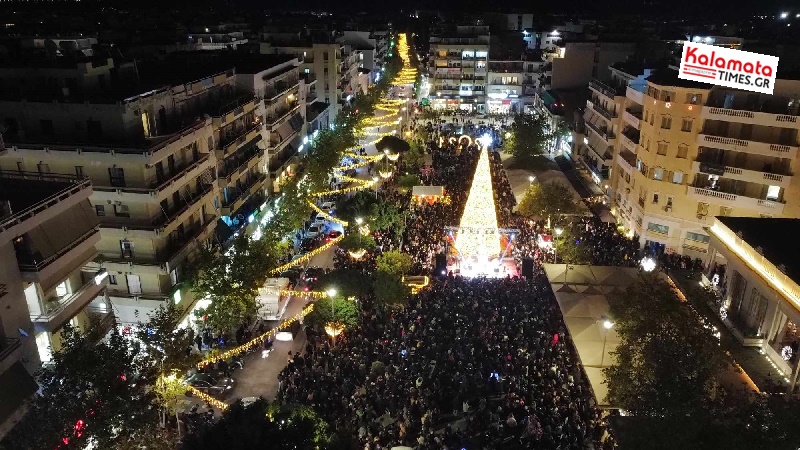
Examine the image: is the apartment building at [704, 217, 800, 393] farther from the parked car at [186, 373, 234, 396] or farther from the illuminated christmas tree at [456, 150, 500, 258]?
the parked car at [186, 373, 234, 396]

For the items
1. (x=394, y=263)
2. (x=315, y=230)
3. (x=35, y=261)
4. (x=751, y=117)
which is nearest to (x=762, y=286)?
(x=751, y=117)

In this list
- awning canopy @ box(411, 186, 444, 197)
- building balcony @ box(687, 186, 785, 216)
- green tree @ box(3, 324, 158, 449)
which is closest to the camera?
green tree @ box(3, 324, 158, 449)

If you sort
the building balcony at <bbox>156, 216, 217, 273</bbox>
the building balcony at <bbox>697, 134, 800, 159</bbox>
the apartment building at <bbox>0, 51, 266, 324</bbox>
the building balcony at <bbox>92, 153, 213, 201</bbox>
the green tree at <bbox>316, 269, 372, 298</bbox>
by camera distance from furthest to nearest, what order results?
the building balcony at <bbox>697, 134, 800, 159</bbox>
the green tree at <bbox>316, 269, 372, 298</bbox>
the building balcony at <bbox>156, 216, 217, 273</bbox>
the building balcony at <bbox>92, 153, 213, 201</bbox>
the apartment building at <bbox>0, 51, 266, 324</bbox>

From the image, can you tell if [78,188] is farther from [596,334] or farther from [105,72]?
[596,334]

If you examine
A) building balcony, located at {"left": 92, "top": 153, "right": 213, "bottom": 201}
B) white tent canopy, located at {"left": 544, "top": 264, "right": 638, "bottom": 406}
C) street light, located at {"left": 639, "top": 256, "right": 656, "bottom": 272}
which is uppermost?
building balcony, located at {"left": 92, "top": 153, "right": 213, "bottom": 201}

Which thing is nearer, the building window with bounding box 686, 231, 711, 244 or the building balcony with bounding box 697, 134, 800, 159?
the building balcony with bounding box 697, 134, 800, 159

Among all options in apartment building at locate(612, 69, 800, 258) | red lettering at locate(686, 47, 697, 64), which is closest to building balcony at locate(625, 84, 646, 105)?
apartment building at locate(612, 69, 800, 258)

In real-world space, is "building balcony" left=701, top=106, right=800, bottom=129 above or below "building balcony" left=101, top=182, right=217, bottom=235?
above
